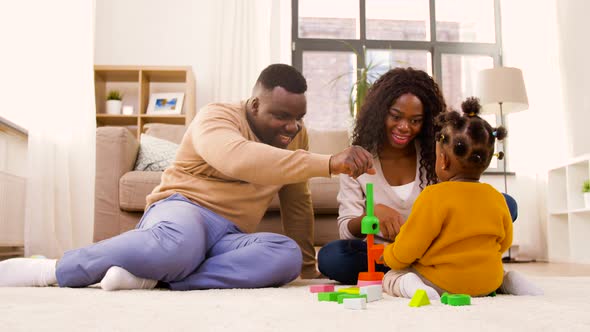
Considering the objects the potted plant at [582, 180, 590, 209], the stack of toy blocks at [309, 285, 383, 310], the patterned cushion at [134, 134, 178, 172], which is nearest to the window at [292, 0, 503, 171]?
the potted plant at [582, 180, 590, 209]

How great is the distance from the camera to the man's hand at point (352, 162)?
1324 millimetres

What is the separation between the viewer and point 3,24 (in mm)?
3051

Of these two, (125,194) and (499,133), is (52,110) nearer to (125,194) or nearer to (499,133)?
(125,194)

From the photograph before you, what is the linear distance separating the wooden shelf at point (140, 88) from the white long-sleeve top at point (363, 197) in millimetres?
2872

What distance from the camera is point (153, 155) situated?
2918 millimetres

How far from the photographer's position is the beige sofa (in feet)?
8.68

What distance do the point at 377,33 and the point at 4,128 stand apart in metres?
3.27

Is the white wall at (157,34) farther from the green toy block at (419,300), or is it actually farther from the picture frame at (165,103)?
the green toy block at (419,300)

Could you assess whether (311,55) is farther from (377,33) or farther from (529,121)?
(529,121)

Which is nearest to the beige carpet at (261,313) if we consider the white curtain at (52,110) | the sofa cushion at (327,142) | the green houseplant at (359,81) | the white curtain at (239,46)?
the white curtain at (52,110)

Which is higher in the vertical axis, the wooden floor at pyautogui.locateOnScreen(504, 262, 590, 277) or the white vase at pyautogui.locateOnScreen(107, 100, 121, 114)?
the white vase at pyautogui.locateOnScreen(107, 100, 121, 114)

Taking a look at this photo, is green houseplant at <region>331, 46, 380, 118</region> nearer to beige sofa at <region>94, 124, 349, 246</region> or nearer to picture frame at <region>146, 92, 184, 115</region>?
picture frame at <region>146, 92, 184, 115</region>

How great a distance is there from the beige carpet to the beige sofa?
1354 mm

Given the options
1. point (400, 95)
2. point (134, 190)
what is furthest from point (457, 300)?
point (134, 190)
